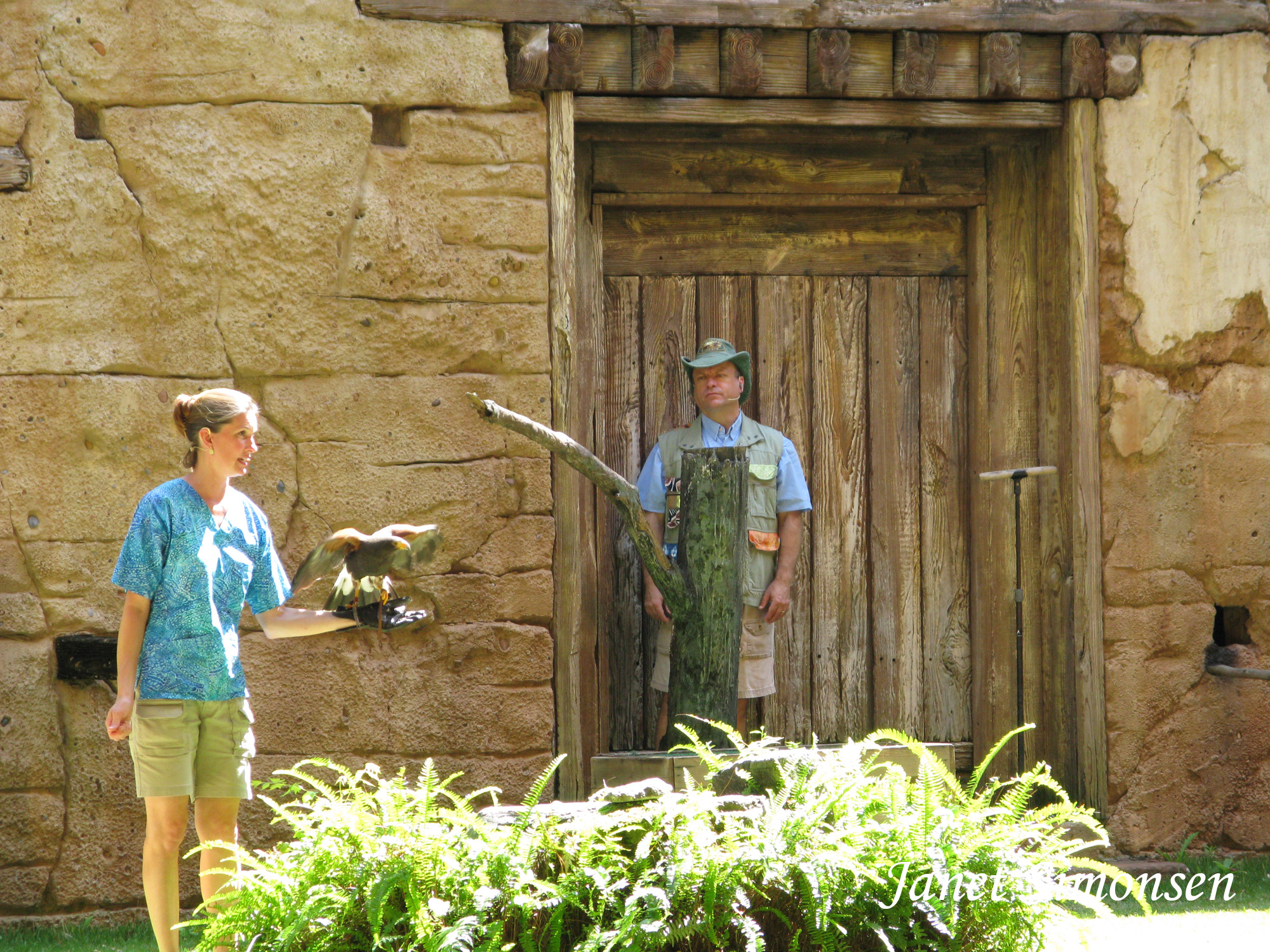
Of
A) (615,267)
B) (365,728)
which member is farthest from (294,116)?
(365,728)

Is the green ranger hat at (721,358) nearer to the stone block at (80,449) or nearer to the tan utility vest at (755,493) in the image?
the tan utility vest at (755,493)

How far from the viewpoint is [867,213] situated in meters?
5.05

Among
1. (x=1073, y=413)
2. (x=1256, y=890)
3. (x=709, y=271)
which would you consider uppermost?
(x=709, y=271)

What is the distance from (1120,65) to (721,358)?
68.9 inches

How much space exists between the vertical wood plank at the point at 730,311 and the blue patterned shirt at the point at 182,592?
2361mm

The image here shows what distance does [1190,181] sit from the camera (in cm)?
457

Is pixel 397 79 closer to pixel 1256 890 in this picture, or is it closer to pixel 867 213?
pixel 867 213

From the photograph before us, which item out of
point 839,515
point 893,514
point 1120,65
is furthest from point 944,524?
point 1120,65

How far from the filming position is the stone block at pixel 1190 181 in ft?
14.9

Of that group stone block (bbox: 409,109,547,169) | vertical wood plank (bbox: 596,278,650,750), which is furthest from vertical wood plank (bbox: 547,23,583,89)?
vertical wood plank (bbox: 596,278,650,750)

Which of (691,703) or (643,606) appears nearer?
(691,703)

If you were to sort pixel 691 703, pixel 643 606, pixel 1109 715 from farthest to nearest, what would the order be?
1. pixel 643 606
2. pixel 1109 715
3. pixel 691 703

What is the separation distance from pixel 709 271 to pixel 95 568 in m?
2.47

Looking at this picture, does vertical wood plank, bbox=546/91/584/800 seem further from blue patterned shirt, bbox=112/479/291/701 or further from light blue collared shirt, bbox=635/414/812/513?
blue patterned shirt, bbox=112/479/291/701
